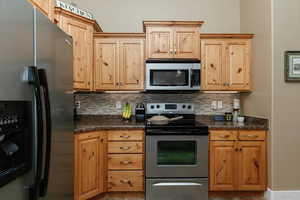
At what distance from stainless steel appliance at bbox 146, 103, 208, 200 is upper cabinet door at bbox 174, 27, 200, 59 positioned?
41.6 inches

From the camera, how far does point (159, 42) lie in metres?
3.16

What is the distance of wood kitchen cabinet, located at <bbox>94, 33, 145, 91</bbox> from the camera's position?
319cm

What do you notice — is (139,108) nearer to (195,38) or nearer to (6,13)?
(195,38)

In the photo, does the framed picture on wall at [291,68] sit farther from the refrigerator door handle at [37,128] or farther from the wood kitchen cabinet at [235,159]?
the refrigerator door handle at [37,128]

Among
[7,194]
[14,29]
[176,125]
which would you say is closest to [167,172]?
[176,125]

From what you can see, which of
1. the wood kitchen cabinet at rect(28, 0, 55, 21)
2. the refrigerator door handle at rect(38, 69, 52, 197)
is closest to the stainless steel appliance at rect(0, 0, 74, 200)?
the refrigerator door handle at rect(38, 69, 52, 197)

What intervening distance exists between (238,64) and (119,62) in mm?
1646

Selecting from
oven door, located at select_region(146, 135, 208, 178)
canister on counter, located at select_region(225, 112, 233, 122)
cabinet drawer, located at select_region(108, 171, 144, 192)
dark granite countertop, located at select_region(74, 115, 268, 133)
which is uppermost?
canister on counter, located at select_region(225, 112, 233, 122)

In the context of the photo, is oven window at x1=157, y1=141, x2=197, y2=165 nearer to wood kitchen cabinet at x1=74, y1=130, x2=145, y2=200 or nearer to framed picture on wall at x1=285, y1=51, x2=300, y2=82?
wood kitchen cabinet at x1=74, y1=130, x2=145, y2=200

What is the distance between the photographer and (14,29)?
0.94 meters

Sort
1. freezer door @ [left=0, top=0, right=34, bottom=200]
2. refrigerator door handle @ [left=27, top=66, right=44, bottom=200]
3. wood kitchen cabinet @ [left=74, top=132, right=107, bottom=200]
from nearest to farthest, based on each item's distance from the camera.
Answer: freezer door @ [left=0, top=0, right=34, bottom=200]
refrigerator door handle @ [left=27, top=66, right=44, bottom=200]
wood kitchen cabinet @ [left=74, top=132, right=107, bottom=200]

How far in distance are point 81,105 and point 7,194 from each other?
262cm

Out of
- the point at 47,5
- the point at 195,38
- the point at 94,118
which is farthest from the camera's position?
the point at 94,118

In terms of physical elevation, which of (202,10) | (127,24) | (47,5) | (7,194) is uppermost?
(202,10)
